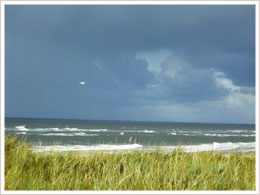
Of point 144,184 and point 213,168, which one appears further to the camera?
point 213,168

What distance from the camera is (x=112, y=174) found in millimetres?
5602

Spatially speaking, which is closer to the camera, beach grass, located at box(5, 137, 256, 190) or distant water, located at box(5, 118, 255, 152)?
beach grass, located at box(5, 137, 256, 190)

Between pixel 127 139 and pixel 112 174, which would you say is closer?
pixel 112 174

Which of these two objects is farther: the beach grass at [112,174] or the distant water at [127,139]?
the distant water at [127,139]

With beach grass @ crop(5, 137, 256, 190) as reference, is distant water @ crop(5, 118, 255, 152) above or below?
below

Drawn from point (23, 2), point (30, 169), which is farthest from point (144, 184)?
point (23, 2)

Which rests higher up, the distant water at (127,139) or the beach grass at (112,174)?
the beach grass at (112,174)

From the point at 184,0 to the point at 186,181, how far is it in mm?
2678

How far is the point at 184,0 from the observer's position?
4.25 meters

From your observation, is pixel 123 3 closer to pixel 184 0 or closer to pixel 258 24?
pixel 184 0

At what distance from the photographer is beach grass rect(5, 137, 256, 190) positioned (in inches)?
187

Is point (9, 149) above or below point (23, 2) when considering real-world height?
below

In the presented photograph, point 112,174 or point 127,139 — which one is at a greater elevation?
point 112,174

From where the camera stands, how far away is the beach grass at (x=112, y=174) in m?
4.76
